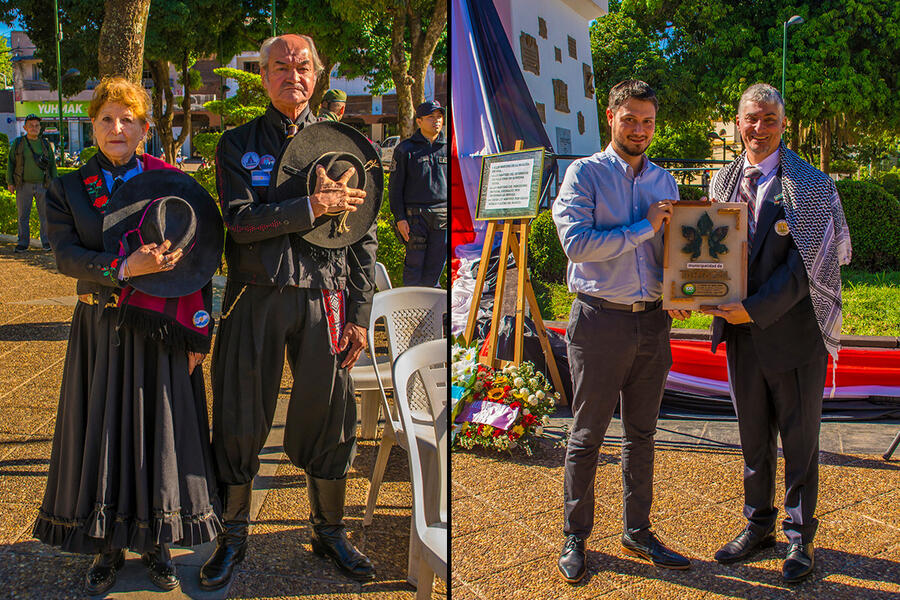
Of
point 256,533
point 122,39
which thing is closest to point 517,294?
point 256,533

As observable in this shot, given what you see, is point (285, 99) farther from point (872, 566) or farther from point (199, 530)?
point (872, 566)

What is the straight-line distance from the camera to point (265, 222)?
7.87ft

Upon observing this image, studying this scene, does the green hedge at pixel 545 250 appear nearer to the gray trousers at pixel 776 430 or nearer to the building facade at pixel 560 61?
the building facade at pixel 560 61

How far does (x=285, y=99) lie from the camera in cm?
248

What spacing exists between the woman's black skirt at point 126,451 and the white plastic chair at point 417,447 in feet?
2.21

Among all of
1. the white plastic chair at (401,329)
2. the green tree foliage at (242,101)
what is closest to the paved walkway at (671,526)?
the white plastic chair at (401,329)

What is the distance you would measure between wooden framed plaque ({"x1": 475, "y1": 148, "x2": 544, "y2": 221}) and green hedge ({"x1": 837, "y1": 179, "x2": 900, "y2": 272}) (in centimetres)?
140

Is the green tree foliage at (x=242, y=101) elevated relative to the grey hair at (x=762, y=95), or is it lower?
elevated

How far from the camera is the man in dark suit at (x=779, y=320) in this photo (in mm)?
2488

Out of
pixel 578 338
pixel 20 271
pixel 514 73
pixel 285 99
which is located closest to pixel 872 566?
pixel 578 338

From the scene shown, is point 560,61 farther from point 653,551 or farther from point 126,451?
point 126,451

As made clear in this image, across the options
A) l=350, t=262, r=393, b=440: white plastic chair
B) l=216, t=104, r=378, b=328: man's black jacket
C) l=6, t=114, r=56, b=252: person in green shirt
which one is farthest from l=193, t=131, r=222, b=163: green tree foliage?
l=216, t=104, r=378, b=328: man's black jacket

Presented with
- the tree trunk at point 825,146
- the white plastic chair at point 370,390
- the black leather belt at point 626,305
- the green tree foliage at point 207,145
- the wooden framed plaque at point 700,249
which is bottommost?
the white plastic chair at point 370,390

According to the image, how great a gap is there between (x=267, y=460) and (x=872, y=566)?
250 centimetres
